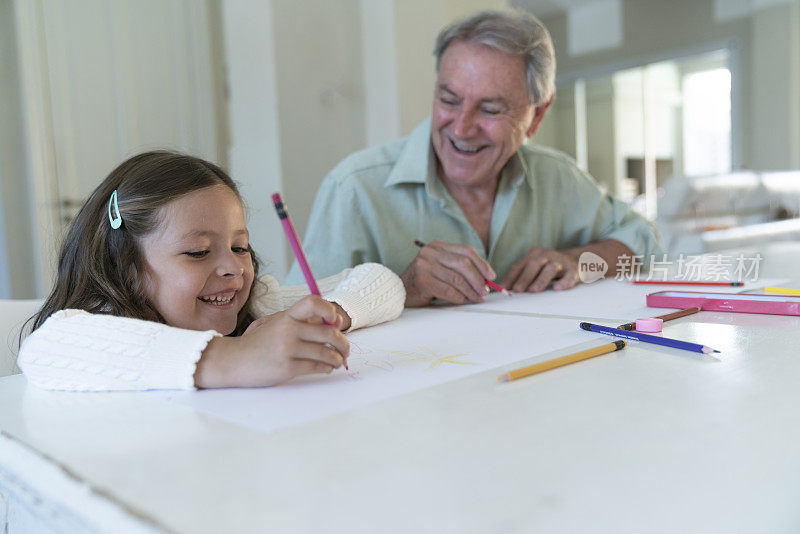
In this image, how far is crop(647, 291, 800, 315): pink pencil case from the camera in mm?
887

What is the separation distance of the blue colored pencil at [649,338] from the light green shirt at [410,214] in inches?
27.4

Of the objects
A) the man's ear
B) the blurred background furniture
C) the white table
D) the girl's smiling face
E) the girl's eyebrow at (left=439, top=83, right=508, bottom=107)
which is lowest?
the blurred background furniture

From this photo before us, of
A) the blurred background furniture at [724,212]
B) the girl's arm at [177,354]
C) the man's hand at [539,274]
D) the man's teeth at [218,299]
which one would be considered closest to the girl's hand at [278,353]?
the girl's arm at [177,354]

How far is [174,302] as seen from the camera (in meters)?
0.85

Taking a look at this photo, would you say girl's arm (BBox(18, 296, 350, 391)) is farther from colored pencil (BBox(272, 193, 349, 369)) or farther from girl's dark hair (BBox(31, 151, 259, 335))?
girl's dark hair (BBox(31, 151, 259, 335))

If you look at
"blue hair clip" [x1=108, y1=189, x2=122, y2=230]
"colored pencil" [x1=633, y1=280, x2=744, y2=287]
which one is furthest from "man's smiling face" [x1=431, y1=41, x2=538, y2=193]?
"blue hair clip" [x1=108, y1=189, x2=122, y2=230]

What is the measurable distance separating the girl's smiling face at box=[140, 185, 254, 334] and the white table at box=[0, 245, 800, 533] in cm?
25

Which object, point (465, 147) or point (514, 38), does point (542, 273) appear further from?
point (514, 38)

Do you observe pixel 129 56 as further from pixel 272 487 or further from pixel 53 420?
pixel 272 487

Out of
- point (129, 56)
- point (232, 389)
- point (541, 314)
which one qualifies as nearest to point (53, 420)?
point (232, 389)

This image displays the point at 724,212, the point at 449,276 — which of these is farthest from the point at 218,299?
the point at 724,212

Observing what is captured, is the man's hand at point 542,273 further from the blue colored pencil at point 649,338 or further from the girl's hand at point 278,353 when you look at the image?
the girl's hand at point 278,353

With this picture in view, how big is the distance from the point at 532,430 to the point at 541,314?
1.81 ft

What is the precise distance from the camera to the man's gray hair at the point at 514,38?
143cm
